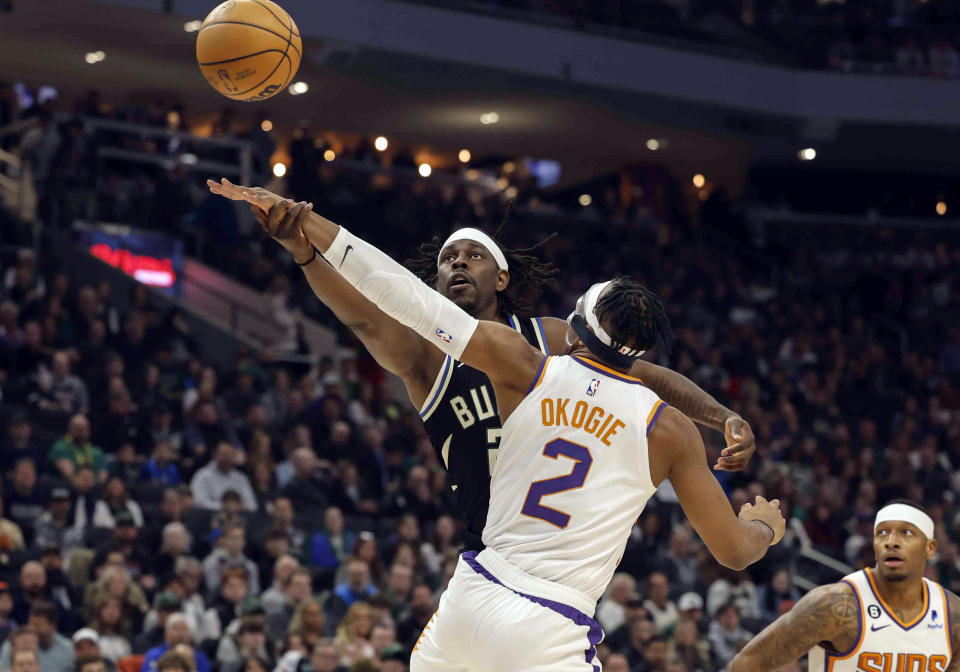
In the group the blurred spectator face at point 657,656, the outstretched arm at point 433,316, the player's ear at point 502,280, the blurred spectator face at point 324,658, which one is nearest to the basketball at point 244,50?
the outstretched arm at point 433,316

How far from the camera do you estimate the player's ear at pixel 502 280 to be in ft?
19.0

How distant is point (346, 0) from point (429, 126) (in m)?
6.14

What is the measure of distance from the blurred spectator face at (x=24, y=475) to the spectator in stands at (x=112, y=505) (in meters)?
0.57

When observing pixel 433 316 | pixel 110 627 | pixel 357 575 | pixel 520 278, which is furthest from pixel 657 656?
pixel 433 316

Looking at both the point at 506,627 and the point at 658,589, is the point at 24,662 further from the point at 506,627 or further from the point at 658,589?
the point at 658,589

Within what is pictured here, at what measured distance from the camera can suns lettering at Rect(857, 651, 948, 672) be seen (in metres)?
6.45

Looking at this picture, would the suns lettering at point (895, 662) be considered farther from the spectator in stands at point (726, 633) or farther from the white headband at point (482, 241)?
the spectator in stands at point (726, 633)

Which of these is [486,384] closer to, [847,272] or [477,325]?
[477,325]

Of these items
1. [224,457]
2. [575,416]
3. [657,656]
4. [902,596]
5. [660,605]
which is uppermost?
[575,416]

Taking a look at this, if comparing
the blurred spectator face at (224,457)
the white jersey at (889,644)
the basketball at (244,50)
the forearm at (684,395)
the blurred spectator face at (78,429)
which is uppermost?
the basketball at (244,50)

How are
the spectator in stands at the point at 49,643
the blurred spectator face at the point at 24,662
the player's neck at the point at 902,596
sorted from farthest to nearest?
the spectator in stands at the point at 49,643, the blurred spectator face at the point at 24,662, the player's neck at the point at 902,596

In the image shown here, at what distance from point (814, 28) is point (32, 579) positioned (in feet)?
61.4

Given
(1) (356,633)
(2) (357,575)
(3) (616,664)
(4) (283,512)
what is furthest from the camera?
(4) (283,512)

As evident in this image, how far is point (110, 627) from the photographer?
10.2 metres
